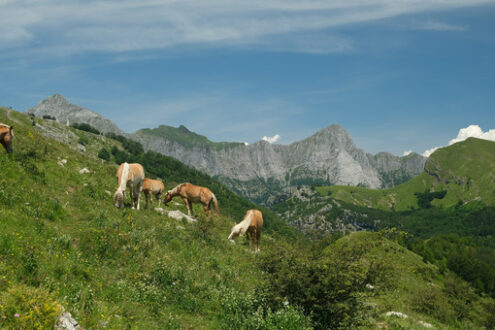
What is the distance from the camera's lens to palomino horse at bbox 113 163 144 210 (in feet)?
64.0


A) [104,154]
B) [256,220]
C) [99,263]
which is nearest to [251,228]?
[256,220]

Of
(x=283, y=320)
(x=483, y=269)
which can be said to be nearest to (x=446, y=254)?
(x=483, y=269)

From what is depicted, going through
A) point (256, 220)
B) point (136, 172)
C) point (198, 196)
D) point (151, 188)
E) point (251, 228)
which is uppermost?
point (136, 172)

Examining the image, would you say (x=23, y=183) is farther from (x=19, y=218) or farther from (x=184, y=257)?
(x=184, y=257)

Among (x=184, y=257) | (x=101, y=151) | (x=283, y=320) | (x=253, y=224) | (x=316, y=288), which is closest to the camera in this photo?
(x=283, y=320)

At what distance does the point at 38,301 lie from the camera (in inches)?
279

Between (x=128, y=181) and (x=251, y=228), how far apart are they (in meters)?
9.23

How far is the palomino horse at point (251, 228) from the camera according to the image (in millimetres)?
21297

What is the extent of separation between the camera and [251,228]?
2197 centimetres

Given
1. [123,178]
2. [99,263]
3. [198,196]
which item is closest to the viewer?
[99,263]

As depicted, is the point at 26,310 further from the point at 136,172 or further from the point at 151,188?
the point at 151,188

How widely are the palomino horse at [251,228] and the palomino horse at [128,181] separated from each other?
743 cm

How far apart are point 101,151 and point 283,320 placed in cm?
20038

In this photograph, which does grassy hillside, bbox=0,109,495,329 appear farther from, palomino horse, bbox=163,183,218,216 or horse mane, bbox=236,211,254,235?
palomino horse, bbox=163,183,218,216
